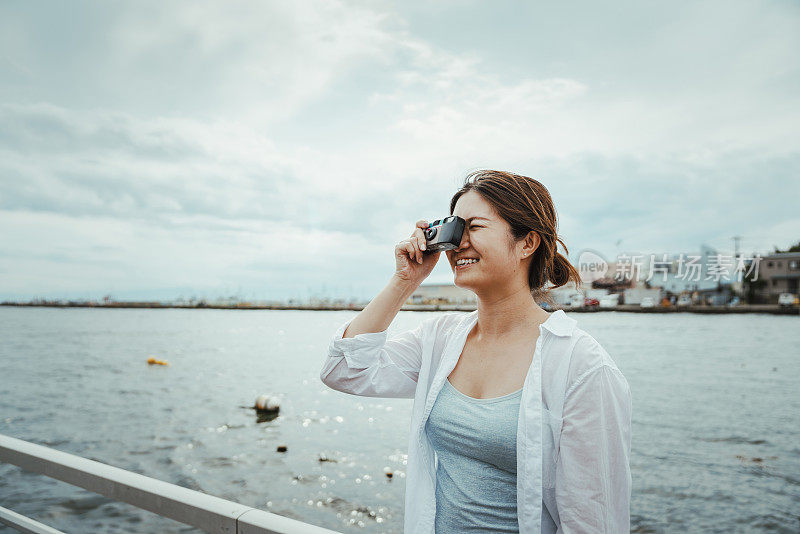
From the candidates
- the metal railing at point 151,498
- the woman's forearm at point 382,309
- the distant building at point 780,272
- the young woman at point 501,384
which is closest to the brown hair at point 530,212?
the young woman at point 501,384

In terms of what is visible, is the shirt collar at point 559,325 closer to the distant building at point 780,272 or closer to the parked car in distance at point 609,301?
the distant building at point 780,272

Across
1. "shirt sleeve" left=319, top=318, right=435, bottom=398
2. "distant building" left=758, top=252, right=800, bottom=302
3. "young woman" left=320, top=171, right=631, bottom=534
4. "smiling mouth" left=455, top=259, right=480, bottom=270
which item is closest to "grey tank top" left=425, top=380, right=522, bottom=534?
"young woman" left=320, top=171, right=631, bottom=534

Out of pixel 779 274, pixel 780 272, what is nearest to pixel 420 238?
pixel 780 272

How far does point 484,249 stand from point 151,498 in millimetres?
1568

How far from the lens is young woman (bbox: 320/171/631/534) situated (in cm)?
133

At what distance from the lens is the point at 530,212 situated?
167 cm

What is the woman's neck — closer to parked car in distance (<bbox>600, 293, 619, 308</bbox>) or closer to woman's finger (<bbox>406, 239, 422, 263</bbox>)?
woman's finger (<bbox>406, 239, 422, 263</bbox>)

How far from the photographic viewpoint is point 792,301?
81.2 meters

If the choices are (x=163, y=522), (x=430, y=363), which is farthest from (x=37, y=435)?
Result: (x=430, y=363)

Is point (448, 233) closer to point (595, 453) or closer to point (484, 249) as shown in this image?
point (484, 249)

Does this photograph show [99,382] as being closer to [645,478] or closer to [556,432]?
[645,478]

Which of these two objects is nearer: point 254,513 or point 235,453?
point 254,513

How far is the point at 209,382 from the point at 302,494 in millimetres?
19804

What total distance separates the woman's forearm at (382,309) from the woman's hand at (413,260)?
25 millimetres
